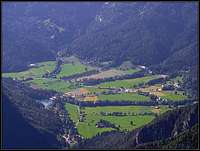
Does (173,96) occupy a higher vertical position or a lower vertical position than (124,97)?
lower

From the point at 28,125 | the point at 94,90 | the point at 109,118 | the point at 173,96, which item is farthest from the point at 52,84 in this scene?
the point at 28,125

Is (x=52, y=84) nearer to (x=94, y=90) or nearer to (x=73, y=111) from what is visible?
(x=94, y=90)

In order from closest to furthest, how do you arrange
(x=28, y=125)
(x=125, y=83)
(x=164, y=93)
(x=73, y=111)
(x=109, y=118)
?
(x=28, y=125) → (x=109, y=118) → (x=73, y=111) → (x=164, y=93) → (x=125, y=83)

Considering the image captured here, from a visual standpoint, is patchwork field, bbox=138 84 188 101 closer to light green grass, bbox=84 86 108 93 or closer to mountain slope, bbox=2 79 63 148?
light green grass, bbox=84 86 108 93

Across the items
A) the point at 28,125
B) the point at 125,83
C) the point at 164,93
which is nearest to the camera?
the point at 28,125

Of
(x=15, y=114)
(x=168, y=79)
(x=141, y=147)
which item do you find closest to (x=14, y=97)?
(x=15, y=114)

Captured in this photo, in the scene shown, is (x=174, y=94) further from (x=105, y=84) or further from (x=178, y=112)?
(x=178, y=112)

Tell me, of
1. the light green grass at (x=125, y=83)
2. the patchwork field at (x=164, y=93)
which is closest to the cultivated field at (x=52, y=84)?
the light green grass at (x=125, y=83)

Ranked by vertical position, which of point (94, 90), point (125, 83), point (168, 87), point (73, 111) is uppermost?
point (125, 83)
